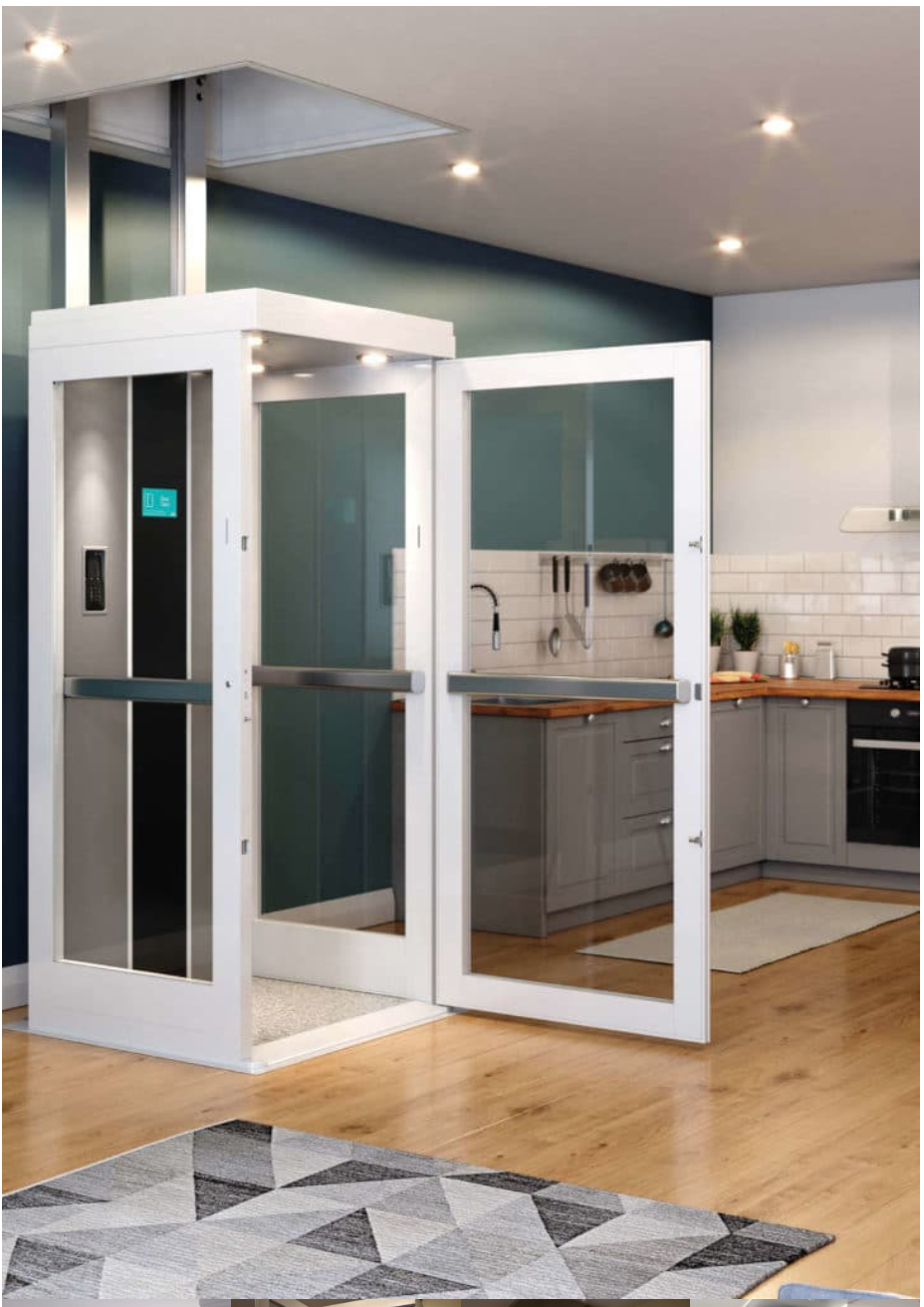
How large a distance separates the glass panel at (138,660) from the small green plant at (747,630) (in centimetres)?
447

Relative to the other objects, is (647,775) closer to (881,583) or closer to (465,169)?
(465,169)

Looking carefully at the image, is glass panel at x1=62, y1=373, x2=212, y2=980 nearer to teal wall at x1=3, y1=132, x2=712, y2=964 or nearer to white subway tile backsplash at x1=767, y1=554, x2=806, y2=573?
teal wall at x1=3, y1=132, x2=712, y2=964

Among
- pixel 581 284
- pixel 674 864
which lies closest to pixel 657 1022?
pixel 674 864

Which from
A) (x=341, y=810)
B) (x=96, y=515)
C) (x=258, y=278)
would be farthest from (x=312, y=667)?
(x=258, y=278)

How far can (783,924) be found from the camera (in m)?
7.25

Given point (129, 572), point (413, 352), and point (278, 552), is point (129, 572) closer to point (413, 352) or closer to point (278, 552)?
point (278, 552)

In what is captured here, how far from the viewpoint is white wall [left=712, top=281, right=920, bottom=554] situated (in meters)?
8.63

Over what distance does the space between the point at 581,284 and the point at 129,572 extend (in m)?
3.66

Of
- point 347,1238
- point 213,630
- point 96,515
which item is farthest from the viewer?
point 96,515

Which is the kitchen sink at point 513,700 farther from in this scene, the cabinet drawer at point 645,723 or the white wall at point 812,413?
the white wall at point 812,413

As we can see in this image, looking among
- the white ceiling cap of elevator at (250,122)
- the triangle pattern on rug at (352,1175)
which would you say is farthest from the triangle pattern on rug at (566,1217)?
the white ceiling cap of elevator at (250,122)

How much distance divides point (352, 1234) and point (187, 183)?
358 centimetres

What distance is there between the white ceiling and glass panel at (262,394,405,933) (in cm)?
102

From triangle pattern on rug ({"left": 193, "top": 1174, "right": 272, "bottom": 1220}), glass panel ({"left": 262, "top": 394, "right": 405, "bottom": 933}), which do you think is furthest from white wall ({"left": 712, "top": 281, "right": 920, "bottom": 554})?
triangle pattern on rug ({"left": 193, "top": 1174, "right": 272, "bottom": 1220})
